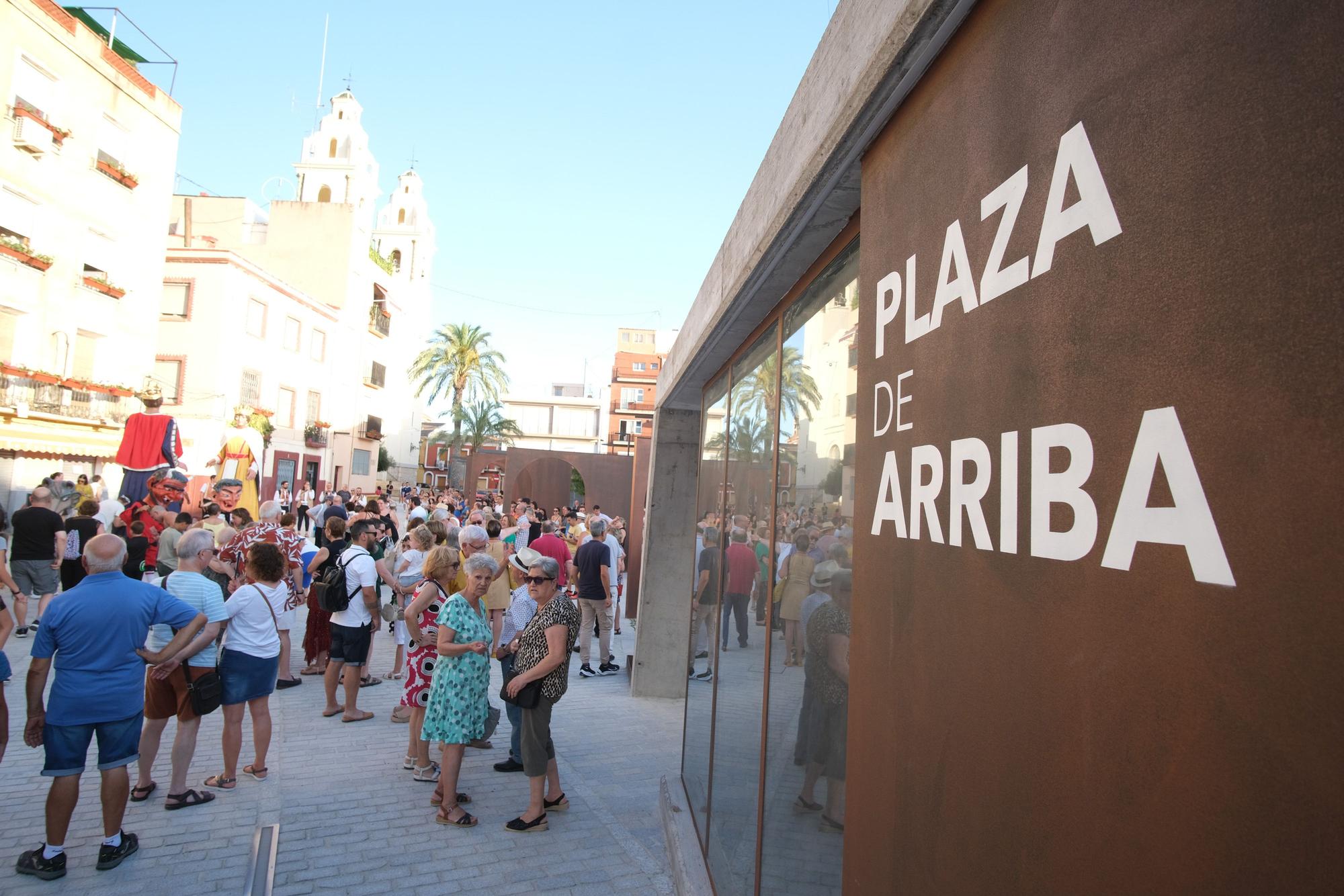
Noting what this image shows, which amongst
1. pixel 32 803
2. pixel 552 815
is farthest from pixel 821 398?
pixel 32 803

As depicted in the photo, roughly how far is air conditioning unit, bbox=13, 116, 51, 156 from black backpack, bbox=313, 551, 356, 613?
19.2m

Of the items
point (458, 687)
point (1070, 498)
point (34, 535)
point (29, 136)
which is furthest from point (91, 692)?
point (29, 136)

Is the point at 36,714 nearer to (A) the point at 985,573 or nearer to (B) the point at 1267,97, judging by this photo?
(A) the point at 985,573

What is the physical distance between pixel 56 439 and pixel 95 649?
2090 cm

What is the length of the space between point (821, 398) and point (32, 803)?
6.15 meters

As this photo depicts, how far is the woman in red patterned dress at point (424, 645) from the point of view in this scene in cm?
625

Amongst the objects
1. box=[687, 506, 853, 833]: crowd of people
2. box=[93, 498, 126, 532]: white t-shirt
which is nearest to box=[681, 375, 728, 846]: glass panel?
box=[687, 506, 853, 833]: crowd of people

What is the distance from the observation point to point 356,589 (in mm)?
7332

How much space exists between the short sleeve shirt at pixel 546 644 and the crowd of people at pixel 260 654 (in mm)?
13

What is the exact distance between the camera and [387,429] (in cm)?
4909

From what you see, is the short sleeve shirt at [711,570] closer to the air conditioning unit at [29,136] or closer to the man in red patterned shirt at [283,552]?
the man in red patterned shirt at [283,552]

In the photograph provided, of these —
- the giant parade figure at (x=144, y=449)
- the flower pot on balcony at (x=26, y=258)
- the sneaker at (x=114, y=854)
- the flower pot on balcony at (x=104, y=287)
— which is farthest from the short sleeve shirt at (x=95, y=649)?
the flower pot on balcony at (x=104, y=287)

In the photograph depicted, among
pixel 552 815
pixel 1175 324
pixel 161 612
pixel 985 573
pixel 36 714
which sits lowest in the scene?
pixel 552 815

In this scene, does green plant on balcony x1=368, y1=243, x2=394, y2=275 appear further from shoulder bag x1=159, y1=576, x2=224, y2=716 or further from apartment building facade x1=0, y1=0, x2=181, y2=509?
shoulder bag x1=159, y1=576, x2=224, y2=716
